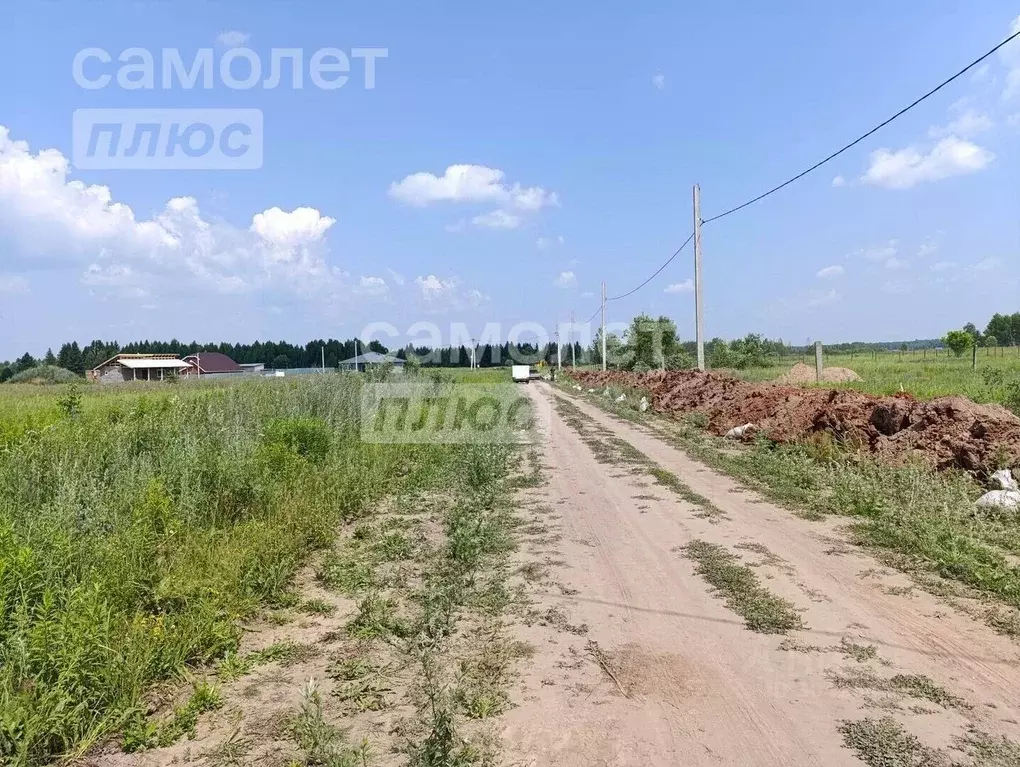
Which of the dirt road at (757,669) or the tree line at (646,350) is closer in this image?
the dirt road at (757,669)

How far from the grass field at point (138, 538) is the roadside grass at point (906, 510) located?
4889 millimetres

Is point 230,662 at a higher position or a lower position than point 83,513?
lower

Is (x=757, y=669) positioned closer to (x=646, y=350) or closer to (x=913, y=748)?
(x=913, y=748)

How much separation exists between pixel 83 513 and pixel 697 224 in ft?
68.8

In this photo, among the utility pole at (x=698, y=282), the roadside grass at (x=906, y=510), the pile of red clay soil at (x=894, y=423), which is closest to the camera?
the roadside grass at (x=906, y=510)

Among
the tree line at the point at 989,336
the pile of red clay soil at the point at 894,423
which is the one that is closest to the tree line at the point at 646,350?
the tree line at the point at 989,336

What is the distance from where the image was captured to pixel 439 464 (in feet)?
35.3

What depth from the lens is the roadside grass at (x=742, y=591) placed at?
421 centimetres

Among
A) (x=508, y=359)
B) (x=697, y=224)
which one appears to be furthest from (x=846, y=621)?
(x=508, y=359)

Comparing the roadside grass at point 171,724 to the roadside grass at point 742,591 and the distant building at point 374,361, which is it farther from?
the distant building at point 374,361

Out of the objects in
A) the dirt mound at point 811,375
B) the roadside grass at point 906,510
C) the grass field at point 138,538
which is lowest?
the roadside grass at point 906,510

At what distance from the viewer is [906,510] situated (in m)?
6.56

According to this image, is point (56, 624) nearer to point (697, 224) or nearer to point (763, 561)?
point (763, 561)

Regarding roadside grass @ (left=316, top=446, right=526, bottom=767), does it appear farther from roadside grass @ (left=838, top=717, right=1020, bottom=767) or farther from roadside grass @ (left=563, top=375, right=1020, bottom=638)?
roadside grass @ (left=563, top=375, right=1020, bottom=638)
